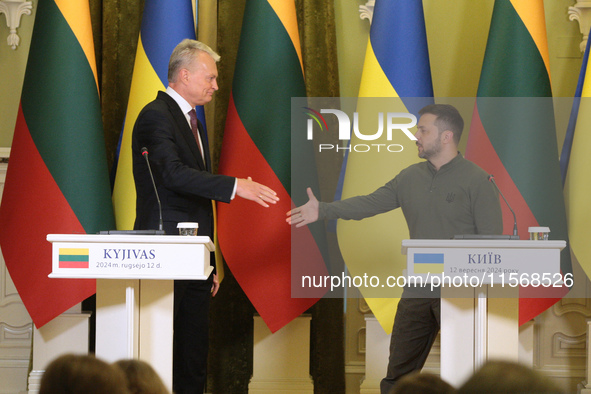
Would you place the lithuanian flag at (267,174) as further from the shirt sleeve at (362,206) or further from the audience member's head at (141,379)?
the audience member's head at (141,379)

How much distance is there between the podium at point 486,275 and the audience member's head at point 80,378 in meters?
1.52

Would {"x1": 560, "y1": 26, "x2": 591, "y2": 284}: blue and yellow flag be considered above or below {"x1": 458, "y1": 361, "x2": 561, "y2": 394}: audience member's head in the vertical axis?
above

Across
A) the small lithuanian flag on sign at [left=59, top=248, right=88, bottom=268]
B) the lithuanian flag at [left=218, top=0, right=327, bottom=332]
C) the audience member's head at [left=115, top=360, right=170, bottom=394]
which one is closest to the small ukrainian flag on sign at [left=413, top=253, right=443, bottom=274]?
the small lithuanian flag on sign at [left=59, top=248, right=88, bottom=268]

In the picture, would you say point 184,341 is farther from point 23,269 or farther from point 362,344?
point 362,344

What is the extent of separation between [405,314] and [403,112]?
4.12 ft

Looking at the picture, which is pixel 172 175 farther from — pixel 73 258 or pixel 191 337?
pixel 191 337

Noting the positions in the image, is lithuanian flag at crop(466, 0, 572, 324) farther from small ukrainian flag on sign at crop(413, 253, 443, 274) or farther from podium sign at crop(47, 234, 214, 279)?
podium sign at crop(47, 234, 214, 279)

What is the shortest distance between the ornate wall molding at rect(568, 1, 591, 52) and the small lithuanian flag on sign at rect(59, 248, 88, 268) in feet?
10.6

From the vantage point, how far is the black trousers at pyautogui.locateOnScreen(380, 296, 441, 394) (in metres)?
2.98

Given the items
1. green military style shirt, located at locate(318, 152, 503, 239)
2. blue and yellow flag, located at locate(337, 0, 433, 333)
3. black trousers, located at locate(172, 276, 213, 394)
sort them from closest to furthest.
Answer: black trousers, located at locate(172, 276, 213, 394) < green military style shirt, located at locate(318, 152, 503, 239) < blue and yellow flag, located at locate(337, 0, 433, 333)

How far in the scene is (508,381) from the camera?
879 millimetres

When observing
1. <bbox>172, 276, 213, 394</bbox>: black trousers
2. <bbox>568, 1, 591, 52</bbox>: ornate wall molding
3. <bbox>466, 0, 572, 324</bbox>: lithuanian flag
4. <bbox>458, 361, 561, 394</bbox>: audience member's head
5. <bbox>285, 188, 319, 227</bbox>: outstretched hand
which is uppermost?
<bbox>568, 1, 591, 52</bbox>: ornate wall molding

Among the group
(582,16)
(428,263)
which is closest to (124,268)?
(428,263)

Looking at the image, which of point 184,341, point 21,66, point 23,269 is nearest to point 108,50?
point 21,66
